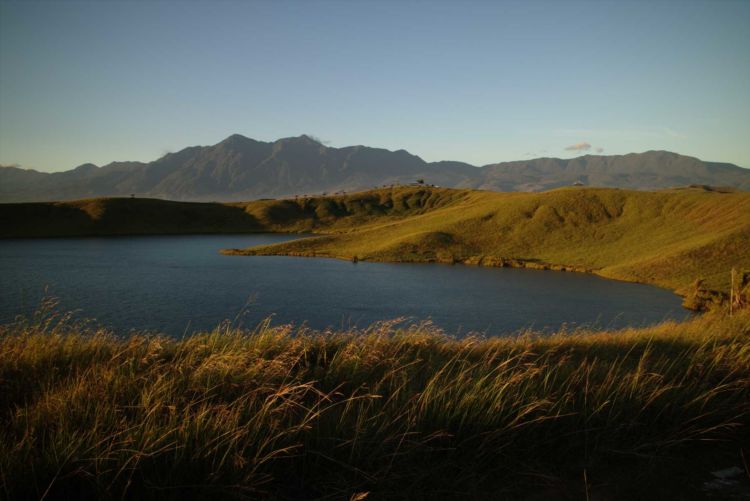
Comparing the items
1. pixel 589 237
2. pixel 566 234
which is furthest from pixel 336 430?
pixel 566 234

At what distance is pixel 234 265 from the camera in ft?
270

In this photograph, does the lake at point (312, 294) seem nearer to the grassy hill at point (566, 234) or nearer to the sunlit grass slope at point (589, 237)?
the grassy hill at point (566, 234)

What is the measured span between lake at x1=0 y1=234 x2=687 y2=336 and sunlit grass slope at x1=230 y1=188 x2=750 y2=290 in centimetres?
810

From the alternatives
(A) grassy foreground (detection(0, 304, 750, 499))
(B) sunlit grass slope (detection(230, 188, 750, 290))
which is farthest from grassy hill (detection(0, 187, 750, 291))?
(A) grassy foreground (detection(0, 304, 750, 499))

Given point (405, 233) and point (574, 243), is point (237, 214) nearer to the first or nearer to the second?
point (405, 233)

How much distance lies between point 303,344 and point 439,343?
331 cm

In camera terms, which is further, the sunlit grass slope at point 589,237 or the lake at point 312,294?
the sunlit grass slope at point 589,237

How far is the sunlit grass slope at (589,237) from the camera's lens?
69.1 metres

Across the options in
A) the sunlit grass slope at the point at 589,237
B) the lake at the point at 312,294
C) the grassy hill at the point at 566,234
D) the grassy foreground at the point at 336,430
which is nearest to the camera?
the grassy foreground at the point at 336,430

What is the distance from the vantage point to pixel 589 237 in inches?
3720

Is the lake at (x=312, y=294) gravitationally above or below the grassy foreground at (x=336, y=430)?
below

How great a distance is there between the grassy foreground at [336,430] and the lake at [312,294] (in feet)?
77.4

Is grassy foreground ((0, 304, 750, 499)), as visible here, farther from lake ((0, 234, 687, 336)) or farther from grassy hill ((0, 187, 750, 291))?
grassy hill ((0, 187, 750, 291))

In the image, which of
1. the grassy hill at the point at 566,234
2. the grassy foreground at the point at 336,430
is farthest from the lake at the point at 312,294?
the grassy foreground at the point at 336,430
